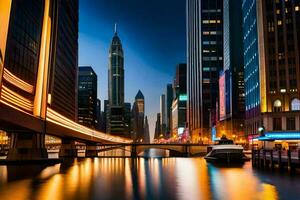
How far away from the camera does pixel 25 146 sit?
303ft

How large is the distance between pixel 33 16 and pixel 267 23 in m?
90.1

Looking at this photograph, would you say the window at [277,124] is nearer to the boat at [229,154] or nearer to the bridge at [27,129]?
the boat at [229,154]

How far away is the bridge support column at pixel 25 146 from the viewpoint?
91.1m

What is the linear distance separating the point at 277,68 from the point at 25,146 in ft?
317

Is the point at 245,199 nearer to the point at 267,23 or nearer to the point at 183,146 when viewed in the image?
the point at 267,23

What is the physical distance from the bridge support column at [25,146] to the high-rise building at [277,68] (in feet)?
274

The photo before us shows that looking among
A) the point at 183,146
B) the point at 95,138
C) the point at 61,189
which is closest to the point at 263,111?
the point at 183,146

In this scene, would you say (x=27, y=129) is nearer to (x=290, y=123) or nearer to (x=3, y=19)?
(x=3, y=19)

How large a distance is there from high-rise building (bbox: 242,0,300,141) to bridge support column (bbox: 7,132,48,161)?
83.6 m

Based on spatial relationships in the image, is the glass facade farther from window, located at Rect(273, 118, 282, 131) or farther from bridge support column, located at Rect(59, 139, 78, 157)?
bridge support column, located at Rect(59, 139, 78, 157)

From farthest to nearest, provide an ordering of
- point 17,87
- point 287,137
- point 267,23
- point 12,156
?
1. point 267,23
2. point 287,137
3. point 12,156
4. point 17,87

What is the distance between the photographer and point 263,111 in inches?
5920

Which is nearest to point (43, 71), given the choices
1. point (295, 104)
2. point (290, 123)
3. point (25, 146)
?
point (25, 146)

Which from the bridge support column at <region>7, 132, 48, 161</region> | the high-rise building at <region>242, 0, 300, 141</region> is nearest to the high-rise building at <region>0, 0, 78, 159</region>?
the bridge support column at <region>7, 132, 48, 161</region>
